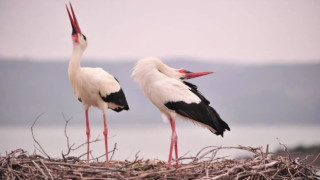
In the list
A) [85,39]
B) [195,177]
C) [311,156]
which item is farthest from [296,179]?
[85,39]

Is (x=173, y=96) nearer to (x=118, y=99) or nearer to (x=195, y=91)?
(x=195, y=91)

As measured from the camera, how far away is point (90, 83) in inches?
293

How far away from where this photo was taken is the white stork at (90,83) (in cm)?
745

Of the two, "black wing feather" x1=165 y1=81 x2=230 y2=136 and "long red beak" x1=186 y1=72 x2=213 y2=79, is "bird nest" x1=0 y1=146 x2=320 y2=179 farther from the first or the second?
"long red beak" x1=186 y1=72 x2=213 y2=79

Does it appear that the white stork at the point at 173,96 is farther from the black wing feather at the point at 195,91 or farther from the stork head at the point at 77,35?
the stork head at the point at 77,35

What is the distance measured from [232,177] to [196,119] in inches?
44.5

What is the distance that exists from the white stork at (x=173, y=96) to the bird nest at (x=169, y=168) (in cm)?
51

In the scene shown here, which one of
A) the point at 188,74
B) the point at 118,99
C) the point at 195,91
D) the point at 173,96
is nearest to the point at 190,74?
the point at 188,74

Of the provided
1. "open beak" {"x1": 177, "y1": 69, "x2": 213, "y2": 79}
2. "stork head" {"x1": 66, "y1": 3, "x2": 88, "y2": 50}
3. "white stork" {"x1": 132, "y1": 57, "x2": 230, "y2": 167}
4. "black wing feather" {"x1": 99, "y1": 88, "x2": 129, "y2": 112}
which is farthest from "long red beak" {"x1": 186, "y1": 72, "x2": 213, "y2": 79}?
"stork head" {"x1": 66, "y1": 3, "x2": 88, "y2": 50}

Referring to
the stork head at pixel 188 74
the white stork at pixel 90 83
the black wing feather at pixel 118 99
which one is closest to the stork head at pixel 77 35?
the white stork at pixel 90 83

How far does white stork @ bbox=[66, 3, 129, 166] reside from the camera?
7445 millimetres

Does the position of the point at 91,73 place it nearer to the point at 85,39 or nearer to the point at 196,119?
the point at 85,39

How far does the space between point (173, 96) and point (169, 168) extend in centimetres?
98

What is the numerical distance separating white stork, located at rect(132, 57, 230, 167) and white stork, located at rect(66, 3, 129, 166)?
13.3 inches
